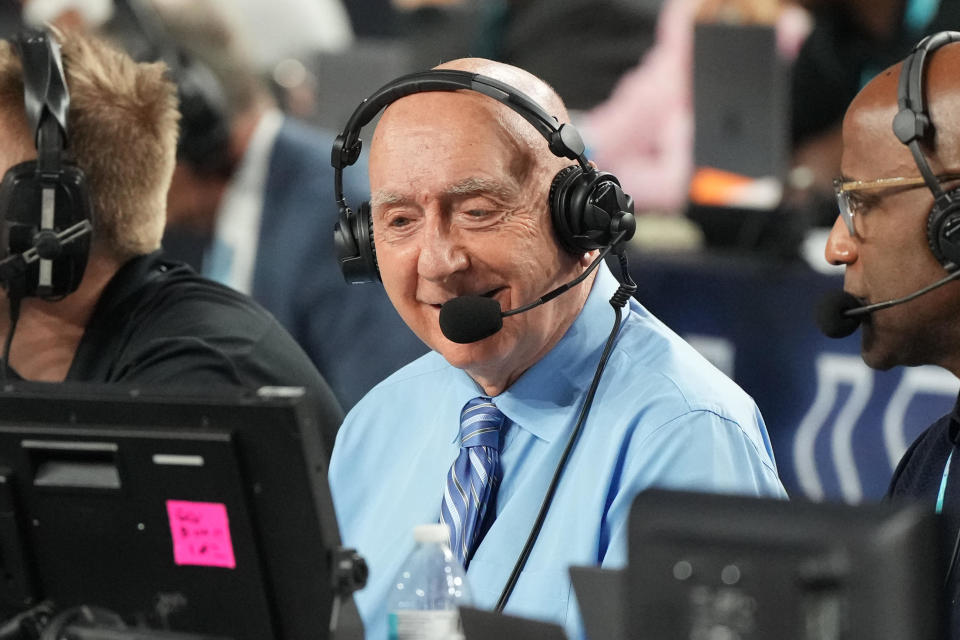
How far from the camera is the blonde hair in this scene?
7.51 feet

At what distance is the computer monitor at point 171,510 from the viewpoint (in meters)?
1.26

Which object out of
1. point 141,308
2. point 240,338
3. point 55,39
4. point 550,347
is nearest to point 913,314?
point 550,347

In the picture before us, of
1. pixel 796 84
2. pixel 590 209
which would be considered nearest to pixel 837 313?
pixel 590 209

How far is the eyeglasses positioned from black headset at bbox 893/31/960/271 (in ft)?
0.09

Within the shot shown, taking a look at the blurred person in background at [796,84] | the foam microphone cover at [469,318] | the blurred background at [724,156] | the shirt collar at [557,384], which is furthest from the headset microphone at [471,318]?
the blurred person in background at [796,84]

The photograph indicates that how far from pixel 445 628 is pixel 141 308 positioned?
1212mm

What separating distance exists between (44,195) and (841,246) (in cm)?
120

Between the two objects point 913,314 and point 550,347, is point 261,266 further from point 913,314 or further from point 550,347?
point 913,314

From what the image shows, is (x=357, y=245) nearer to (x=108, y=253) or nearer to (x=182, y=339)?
(x=182, y=339)

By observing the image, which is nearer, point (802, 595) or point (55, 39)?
point (802, 595)

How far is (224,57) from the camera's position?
395 centimetres

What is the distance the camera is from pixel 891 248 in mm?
1737

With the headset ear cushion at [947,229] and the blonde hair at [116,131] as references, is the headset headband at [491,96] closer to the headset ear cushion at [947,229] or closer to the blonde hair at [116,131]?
the headset ear cushion at [947,229]

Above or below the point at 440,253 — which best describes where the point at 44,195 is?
above
